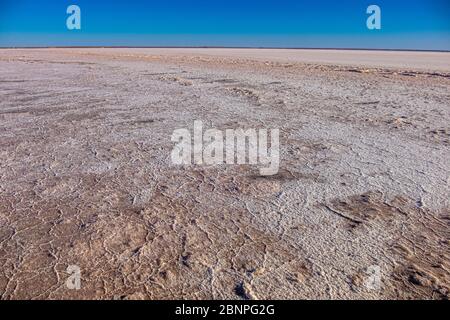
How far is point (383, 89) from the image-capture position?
790 cm

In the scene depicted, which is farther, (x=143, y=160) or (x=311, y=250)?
(x=143, y=160)

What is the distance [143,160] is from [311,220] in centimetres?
175

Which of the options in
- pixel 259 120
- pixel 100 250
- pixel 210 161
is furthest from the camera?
pixel 259 120

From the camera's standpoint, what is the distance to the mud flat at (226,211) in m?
1.84

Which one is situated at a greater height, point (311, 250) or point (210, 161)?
point (210, 161)

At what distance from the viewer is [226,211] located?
8.45 feet

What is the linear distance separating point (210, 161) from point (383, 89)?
5.72m

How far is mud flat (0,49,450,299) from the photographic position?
184cm
